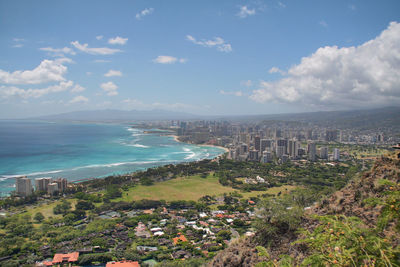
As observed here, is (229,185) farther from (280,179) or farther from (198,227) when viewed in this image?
(198,227)

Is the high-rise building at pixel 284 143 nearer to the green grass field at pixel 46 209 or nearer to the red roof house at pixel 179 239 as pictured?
the red roof house at pixel 179 239

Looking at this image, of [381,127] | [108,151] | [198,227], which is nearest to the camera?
[198,227]

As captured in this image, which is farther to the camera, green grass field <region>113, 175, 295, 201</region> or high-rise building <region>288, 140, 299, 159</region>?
high-rise building <region>288, 140, 299, 159</region>

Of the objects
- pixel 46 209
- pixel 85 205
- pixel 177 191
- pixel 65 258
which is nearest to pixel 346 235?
pixel 65 258

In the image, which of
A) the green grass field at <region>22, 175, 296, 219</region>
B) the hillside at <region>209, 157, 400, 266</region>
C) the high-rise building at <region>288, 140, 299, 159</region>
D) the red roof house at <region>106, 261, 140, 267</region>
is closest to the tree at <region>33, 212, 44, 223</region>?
the green grass field at <region>22, 175, 296, 219</region>

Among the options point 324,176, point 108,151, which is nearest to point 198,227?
point 324,176

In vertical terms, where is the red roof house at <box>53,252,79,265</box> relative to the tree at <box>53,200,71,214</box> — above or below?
above

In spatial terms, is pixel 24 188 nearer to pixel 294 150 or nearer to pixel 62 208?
pixel 62 208

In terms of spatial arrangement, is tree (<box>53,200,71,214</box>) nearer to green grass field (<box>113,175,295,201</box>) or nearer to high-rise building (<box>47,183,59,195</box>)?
high-rise building (<box>47,183,59,195</box>)
